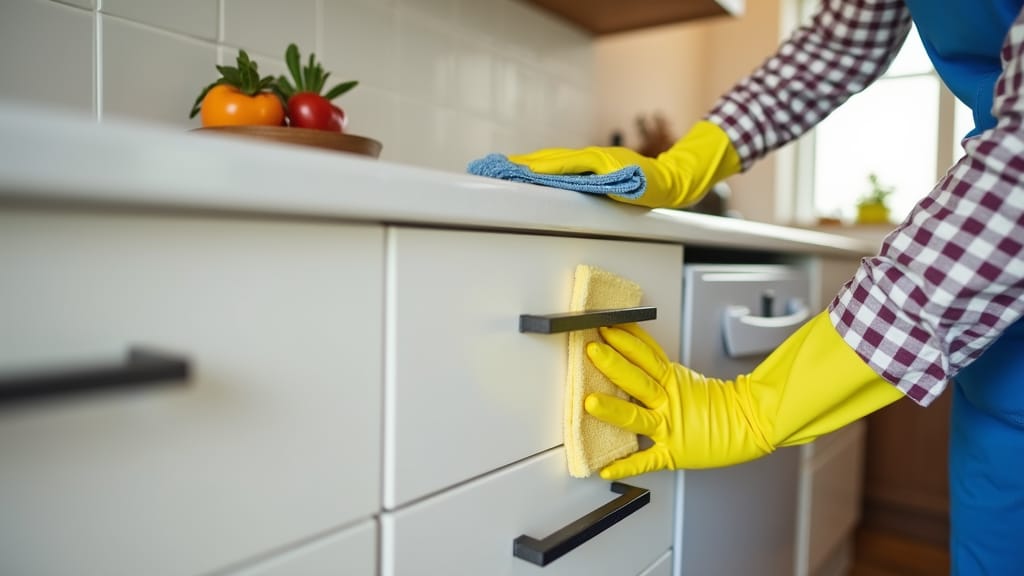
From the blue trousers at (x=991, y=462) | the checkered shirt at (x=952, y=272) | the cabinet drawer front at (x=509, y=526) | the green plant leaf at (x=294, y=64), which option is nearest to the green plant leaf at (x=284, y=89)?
the green plant leaf at (x=294, y=64)

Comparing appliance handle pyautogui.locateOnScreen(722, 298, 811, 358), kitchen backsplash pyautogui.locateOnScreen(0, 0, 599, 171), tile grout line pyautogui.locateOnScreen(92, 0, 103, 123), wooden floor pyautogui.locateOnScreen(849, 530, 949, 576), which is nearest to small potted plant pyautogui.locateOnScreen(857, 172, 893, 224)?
wooden floor pyautogui.locateOnScreen(849, 530, 949, 576)

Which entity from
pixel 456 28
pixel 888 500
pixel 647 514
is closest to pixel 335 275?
pixel 647 514

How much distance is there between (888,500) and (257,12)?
202cm

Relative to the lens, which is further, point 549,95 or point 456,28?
point 549,95

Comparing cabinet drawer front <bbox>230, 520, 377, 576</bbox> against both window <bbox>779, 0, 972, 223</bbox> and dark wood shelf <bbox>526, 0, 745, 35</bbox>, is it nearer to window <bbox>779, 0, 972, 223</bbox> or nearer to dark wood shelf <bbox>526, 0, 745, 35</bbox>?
dark wood shelf <bbox>526, 0, 745, 35</bbox>

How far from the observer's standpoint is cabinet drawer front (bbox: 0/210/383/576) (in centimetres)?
30

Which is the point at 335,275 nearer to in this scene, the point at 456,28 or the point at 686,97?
the point at 456,28

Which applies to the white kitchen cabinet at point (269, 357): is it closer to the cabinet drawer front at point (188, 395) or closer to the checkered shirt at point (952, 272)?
the cabinet drawer front at point (188, 395)

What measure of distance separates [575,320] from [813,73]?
68 cm

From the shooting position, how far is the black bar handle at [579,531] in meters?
0.54

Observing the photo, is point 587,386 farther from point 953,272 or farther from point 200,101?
point 200,101

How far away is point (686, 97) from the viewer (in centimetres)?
229

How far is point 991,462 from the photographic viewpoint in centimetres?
76

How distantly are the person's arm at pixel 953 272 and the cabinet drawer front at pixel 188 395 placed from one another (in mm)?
424
